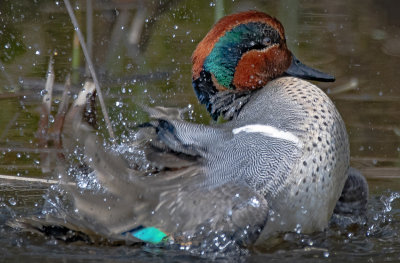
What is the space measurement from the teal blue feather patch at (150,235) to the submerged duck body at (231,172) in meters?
0.01

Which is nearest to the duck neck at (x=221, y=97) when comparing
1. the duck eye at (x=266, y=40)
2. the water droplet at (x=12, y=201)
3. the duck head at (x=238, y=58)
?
the duck head at (x=238, y=58)

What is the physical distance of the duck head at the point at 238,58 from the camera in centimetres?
368

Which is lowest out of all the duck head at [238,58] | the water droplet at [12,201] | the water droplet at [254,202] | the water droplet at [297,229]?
the water droplet at [297,229]

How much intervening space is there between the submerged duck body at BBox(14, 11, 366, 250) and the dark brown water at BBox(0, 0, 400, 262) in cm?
11

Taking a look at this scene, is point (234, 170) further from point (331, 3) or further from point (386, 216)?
point (331, 3)

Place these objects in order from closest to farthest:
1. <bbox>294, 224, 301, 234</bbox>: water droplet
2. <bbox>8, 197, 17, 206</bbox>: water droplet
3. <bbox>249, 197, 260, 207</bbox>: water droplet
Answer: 1. <bbox>249, 197, 260, 207</bbox>: water droplet
2. <bbox>294, 224, 301, 234</bbox>: water droplet
3. <bbox>8, 197, 17, 206</bbox>: water droplet

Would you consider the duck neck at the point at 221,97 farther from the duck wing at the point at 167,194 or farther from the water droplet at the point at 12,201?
the water droplet at the point at 12,201

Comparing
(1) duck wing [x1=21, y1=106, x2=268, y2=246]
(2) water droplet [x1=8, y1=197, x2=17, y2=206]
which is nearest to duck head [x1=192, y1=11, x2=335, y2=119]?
(1) duck wing [x1=21, y1=106, x2=268, y2=246]

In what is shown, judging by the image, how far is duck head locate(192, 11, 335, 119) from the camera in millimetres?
3680

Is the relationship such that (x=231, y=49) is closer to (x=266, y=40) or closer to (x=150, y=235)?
(x=266, y=40)

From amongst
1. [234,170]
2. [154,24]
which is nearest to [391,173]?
[234,170]

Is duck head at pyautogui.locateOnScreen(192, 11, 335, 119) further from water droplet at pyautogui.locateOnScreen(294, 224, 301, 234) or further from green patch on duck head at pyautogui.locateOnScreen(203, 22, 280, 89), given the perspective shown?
water droplet at pyautogui.locateOnScreen(294, 224, 301, 234)

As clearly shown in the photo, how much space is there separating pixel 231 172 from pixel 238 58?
64 cm

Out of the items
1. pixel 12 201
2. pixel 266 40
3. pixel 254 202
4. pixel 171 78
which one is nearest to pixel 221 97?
pixel 266 40
